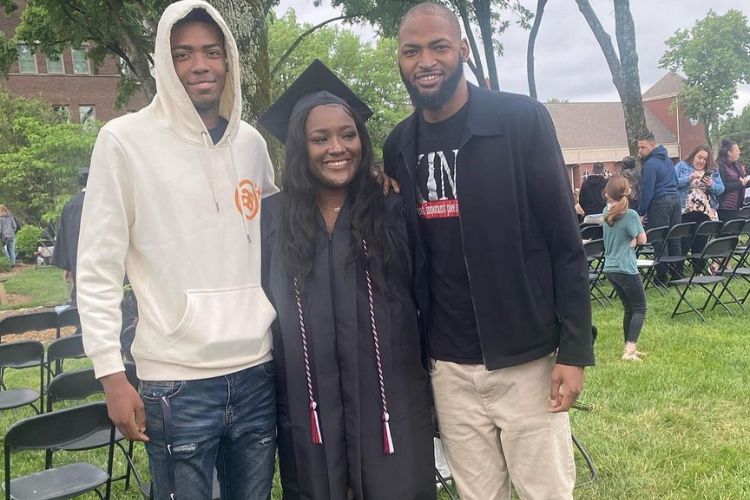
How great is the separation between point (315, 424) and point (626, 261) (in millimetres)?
4206

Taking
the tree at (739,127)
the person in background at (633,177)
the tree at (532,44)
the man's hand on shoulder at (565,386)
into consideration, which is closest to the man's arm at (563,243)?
the man's hand on shoulder at (565,386)

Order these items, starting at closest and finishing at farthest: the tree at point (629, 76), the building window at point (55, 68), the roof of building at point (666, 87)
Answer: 1. the tree at point (629, 76)
2. the building window at point (55, 68)
3. the roof of building at point (666, 87)

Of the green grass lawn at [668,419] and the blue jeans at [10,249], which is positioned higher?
the blue jeans at [10,249]

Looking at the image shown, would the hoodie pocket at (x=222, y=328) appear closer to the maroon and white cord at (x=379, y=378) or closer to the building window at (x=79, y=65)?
the maroon and white cord at (x=379, y=378)

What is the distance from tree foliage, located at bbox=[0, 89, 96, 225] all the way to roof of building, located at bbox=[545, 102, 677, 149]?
116 ft

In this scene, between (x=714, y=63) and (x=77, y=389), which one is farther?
(x=714, y=63)

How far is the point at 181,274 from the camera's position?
76.9 inches

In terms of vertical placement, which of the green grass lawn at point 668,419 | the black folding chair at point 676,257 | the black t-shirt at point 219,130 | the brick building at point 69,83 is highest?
the brick building at point 69,83

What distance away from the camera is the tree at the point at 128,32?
3740 mm

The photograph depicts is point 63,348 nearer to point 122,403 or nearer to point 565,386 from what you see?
point 122,403

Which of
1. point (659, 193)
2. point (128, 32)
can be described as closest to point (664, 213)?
point (659, 193)

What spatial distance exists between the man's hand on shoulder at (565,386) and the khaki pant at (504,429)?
0.07m

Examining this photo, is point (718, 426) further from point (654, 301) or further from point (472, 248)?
point (654, 301)

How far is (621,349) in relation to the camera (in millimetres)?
5801
